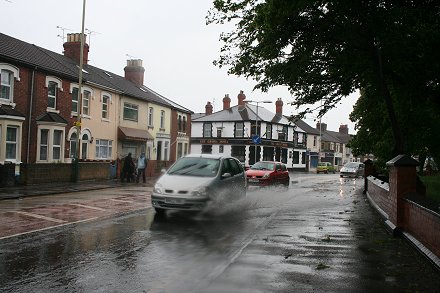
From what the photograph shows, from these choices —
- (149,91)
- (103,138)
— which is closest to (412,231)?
(103,138)

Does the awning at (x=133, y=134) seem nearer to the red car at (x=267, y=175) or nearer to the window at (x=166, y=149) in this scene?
the window at (x=166, y=149)

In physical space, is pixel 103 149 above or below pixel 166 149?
below

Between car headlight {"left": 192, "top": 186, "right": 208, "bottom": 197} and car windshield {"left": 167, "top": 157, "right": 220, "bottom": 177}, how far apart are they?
35.3 inches

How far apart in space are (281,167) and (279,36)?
14.8m

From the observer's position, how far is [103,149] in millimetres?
31562

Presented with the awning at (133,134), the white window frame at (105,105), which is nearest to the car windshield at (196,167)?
Result: the white window frame at (105,105)

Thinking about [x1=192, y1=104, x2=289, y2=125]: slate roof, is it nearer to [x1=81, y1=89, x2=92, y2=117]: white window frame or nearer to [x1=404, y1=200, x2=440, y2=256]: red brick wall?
[x1=81, y1=89, x2=92, y2=117]: white window frame

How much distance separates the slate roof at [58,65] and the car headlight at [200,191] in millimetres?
15611

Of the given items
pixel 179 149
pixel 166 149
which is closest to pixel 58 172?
pixel 166 149

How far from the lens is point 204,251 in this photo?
7.69 m

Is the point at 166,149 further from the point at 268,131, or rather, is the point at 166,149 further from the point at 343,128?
the point at 343,128

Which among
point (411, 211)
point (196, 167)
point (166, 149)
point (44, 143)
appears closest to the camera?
point (411, 211)

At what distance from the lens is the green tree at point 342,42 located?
1097 centimetres

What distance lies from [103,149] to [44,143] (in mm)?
6512
